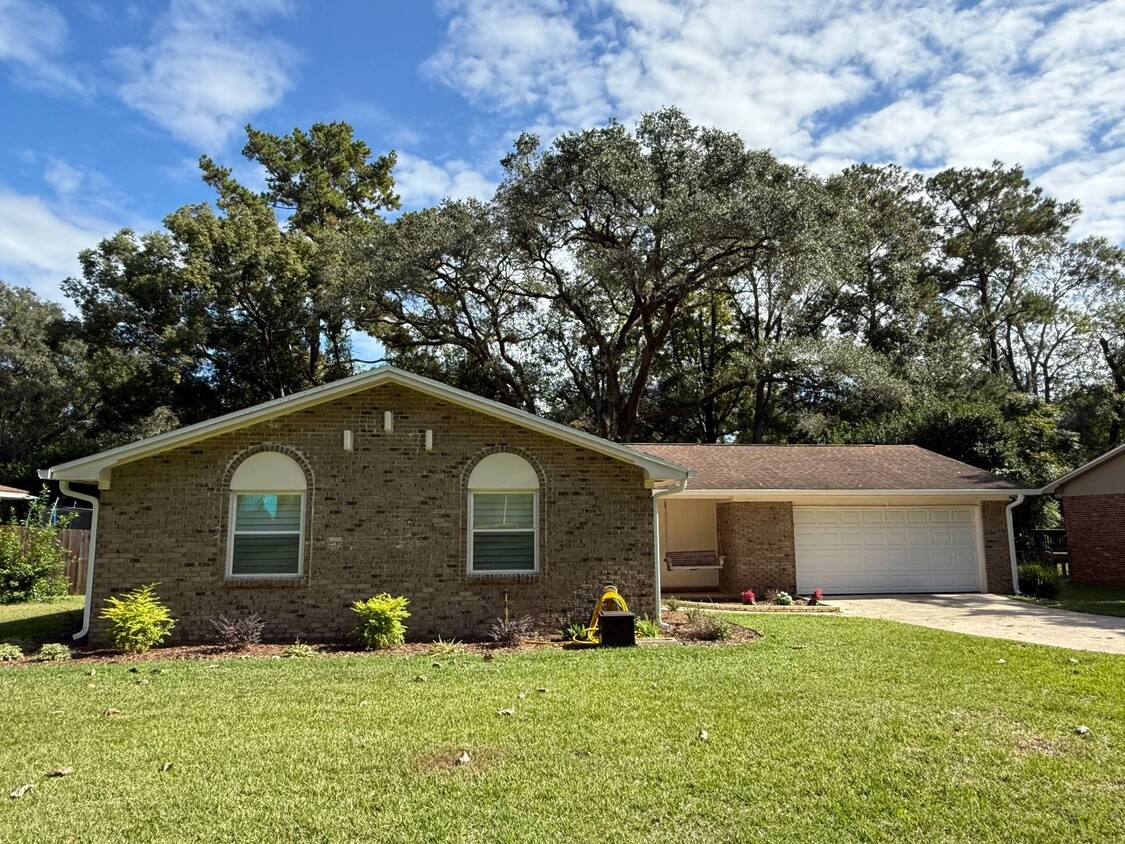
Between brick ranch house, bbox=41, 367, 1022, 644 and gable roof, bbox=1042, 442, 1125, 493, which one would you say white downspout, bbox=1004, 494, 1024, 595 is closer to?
gable roof, bbox=1042, 442, 1125, 493

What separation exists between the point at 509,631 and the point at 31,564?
1357cm

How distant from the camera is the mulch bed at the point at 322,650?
980cm

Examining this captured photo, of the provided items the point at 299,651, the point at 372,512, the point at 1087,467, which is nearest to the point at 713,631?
the point at 372,512

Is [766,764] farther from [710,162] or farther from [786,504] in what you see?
[710,162]

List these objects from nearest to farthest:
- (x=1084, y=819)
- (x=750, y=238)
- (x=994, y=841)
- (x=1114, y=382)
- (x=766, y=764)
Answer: (x=994, y=841)
(x=1084, y=819)
(x=766, y=764)
(x=750, y=238)
(x=1114, y=382)

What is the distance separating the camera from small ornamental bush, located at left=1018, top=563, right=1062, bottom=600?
17391 mm

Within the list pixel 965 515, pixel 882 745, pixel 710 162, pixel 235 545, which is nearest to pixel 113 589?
pixel 235 545

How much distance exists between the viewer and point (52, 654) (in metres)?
9.80

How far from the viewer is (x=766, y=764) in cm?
539

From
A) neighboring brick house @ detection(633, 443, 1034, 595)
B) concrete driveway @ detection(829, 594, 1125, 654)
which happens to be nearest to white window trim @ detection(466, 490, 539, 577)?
neighboring brick house @ detection(633, 443, 1034, 595)

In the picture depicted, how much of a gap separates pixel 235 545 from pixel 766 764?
28.2 ft

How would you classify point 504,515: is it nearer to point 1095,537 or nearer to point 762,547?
point 762,547

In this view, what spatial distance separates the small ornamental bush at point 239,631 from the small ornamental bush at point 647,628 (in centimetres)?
542

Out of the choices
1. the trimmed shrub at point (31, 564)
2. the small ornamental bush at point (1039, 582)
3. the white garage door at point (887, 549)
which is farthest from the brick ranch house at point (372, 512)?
the small ornamental bush at point (1039, 582)
